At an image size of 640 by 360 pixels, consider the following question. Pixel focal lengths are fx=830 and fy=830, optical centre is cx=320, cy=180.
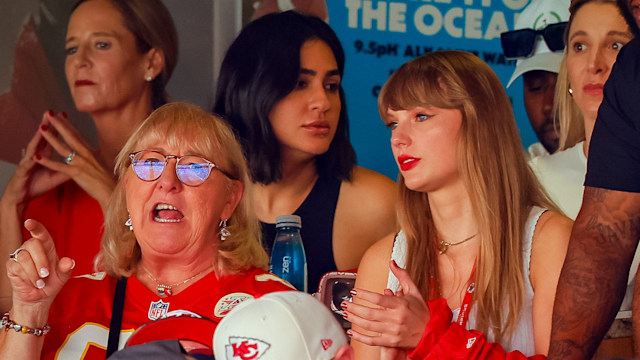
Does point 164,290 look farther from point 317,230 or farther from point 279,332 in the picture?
point 279,332

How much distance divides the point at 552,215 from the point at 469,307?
14.0 inches

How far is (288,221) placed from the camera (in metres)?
2.98

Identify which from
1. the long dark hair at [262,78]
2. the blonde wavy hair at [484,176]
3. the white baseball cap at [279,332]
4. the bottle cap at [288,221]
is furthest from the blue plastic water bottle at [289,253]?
the white baseball cap at [279,332]

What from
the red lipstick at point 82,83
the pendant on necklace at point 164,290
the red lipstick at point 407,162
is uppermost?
the red lipstick at point 82,83

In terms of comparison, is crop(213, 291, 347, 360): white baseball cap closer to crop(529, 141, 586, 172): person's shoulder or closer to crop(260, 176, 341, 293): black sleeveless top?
crop(260, 176, 341, 293): black sleeveless top

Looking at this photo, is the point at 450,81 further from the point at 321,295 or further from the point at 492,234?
the point at 321,295

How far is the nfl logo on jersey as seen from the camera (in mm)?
2113

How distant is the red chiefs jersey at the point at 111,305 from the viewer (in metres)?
2.06

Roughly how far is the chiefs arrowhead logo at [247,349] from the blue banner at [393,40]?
2120 mm

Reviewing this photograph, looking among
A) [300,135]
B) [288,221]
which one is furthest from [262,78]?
[288,221]

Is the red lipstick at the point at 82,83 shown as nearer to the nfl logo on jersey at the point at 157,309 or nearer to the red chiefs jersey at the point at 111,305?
the red chiefs jersey at the point at 111,305

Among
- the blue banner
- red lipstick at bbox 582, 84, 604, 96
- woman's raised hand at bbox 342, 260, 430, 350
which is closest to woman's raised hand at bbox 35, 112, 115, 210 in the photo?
the blue banner

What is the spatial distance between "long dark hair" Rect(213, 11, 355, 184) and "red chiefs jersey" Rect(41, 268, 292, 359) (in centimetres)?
89

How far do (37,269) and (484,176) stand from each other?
1248mm
